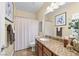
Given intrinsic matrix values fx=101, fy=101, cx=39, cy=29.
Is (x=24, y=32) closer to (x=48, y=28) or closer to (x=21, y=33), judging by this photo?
(x=21, y=33)

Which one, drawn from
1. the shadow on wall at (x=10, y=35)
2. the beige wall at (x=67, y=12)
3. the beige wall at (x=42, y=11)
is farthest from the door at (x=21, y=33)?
the beige wall at (x=67, y=12)

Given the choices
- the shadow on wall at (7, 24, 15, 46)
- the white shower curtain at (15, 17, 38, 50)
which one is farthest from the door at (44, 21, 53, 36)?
the shadow on wall at (7, 24, 15, 46)

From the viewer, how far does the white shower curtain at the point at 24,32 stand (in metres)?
1.61

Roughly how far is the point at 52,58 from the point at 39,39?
15.8 inches

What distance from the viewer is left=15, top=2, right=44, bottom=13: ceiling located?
5.15 feet

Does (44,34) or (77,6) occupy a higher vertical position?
(77,6)

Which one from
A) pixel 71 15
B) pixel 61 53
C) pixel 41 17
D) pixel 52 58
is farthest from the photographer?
pixel 41 17

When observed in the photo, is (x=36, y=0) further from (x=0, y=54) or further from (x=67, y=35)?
(x=0, y=54)

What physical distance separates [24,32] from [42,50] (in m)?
A: 0.41

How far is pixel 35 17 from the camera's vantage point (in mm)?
1604

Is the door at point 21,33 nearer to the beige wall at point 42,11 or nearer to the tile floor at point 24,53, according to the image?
the tile floor at point 24,53

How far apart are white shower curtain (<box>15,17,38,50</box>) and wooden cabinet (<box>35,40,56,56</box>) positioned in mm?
138

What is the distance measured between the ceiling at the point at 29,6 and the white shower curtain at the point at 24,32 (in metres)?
0.16

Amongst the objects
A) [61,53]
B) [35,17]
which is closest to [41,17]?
[35,17]
